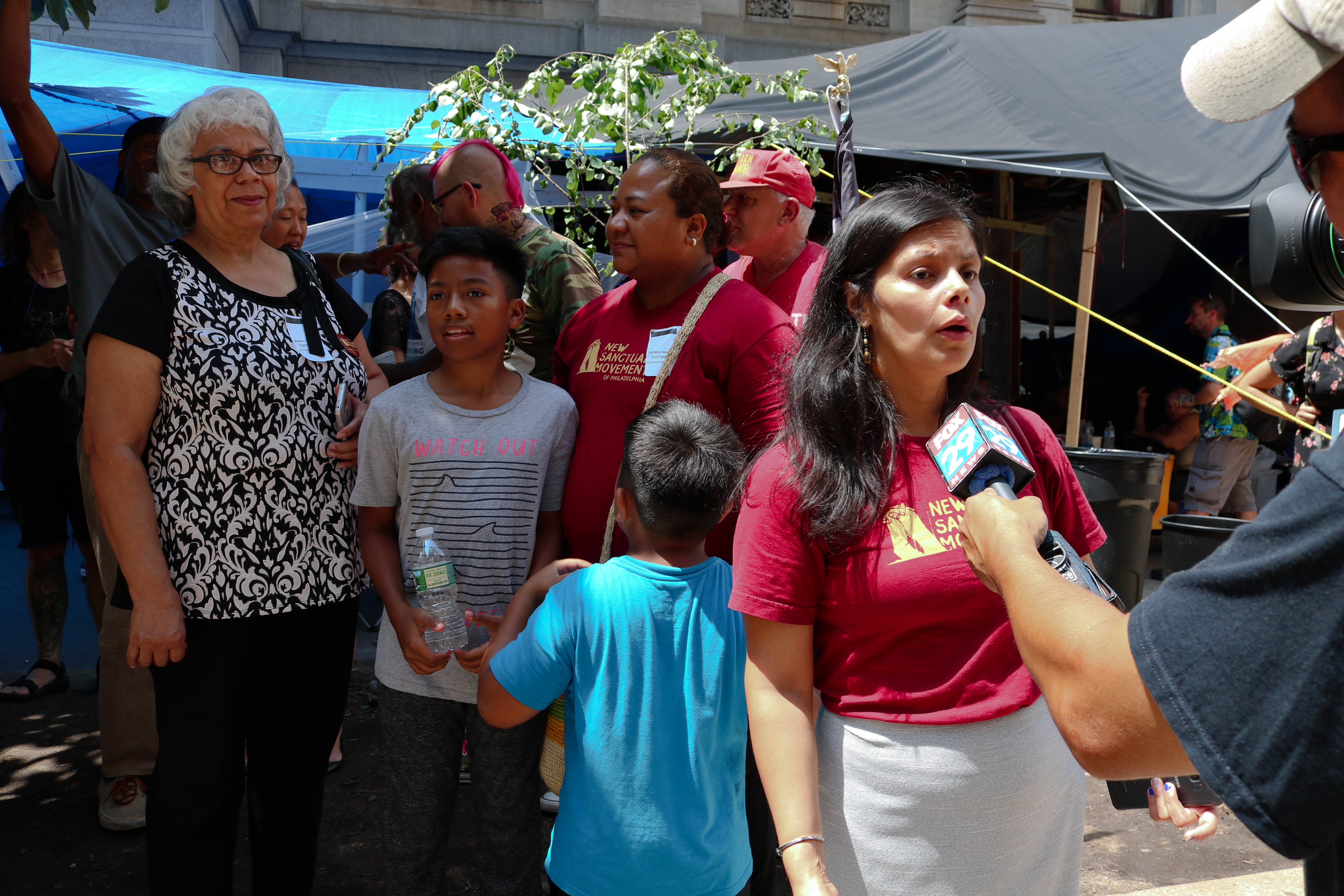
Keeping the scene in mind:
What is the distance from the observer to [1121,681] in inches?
37.7

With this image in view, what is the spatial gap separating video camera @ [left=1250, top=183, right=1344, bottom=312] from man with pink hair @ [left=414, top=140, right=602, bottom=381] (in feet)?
6.25

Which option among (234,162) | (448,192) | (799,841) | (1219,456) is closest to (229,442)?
(234,162)

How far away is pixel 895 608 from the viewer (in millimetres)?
1598

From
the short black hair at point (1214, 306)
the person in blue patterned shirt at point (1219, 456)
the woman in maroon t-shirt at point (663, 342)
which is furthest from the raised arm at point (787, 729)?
the short black hair at point (1214, 306)

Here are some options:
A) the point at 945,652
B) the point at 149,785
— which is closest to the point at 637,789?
the point at 945,652

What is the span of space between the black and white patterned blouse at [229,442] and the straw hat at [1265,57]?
6.78 feet

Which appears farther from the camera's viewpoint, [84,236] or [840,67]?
[840,67]

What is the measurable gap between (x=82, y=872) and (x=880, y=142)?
5.83m

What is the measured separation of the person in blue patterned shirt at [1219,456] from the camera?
300 inches

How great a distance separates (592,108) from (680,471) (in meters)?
2.76

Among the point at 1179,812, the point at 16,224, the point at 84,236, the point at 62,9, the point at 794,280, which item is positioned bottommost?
the point at 1179,812

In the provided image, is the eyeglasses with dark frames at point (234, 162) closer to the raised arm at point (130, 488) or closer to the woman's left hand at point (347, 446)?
the raised arm at point (130, 488)

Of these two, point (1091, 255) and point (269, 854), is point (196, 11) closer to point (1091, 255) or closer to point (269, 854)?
point (1091, 255)

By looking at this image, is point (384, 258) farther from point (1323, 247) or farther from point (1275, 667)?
point (1275, 667)
